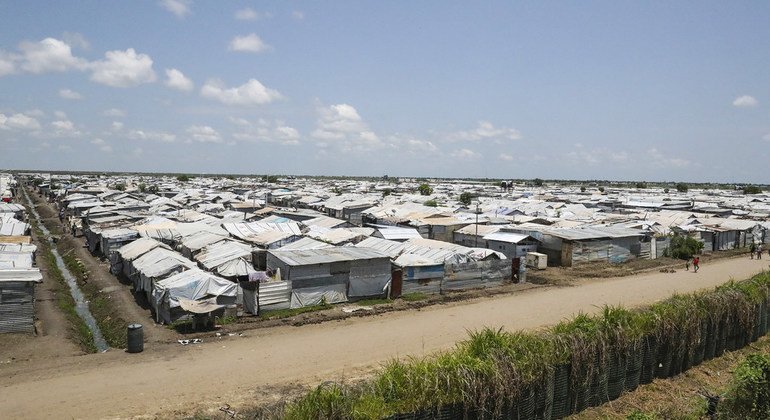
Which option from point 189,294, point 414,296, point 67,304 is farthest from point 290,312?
point 67,304

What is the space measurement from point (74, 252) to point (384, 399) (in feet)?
126

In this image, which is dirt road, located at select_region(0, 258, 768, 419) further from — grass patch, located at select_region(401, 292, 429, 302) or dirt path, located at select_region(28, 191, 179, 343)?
dirt path, located at select_region(28, 191, 179, 343)

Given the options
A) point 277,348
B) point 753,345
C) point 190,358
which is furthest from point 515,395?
point 753,345

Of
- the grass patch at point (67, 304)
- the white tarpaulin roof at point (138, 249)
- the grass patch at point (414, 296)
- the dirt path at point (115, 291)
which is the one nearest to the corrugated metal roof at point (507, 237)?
the grass patch at point (414, 296)

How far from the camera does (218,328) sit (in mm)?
19250

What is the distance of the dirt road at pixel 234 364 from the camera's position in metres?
12.5

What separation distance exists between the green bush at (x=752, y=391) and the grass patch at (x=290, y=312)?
15569 millimetres

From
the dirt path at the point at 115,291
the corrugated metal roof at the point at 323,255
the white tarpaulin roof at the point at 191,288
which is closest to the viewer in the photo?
the dirt path at the point at 115,291

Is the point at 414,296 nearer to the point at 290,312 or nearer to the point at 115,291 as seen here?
the point at 290,312

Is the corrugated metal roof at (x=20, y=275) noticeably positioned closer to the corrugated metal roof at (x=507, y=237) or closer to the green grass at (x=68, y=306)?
the green grass at (x=68, y=306)

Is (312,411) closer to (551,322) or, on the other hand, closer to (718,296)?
(718,296)

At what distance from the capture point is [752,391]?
397 inches

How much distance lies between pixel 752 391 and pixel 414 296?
15849mm

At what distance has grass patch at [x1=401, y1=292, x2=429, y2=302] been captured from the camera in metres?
24.2
